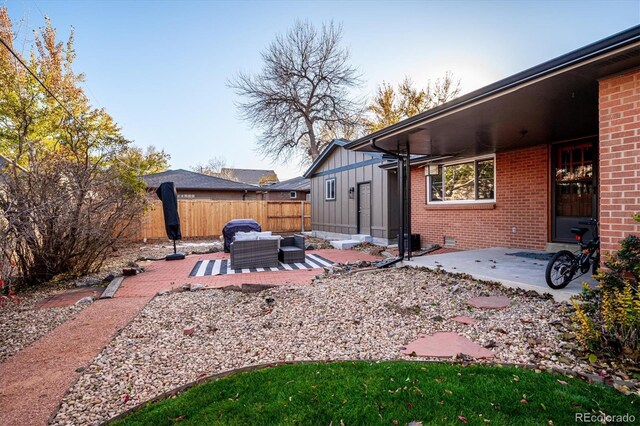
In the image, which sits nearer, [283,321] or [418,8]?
[283,321]

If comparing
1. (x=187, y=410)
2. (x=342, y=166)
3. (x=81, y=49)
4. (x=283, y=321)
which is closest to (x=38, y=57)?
(x=81, y=49)

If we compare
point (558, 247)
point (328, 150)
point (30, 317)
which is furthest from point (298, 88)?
point (30, 317)

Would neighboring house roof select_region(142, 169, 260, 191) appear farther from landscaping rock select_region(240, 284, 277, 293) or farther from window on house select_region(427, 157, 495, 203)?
landscaping rock select_region(240, 284, 277, 293)

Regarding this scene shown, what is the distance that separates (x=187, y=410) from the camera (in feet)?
7.07

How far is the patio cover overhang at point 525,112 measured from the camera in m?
3.25

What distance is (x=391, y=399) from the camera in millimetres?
2180

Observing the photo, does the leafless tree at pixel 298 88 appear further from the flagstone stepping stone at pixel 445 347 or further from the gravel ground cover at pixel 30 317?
the flagstone stepping stone at pixel 445 347

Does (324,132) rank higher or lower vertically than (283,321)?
higher

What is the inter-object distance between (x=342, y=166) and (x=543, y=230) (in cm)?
805

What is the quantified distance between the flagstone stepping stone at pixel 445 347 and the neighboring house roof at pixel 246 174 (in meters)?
40.8

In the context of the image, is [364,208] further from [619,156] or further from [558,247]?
[619,156]

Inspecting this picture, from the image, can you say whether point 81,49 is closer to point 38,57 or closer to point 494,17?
point 38,57

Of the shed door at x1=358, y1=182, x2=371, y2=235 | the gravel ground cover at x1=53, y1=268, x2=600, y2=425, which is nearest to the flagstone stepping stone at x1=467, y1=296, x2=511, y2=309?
the gravel ground cover at x1=53, y1=268, x2=600, y2=425

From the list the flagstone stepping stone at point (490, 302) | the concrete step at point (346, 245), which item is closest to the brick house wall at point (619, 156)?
the flagstone stepping stone at point (490, 302)
